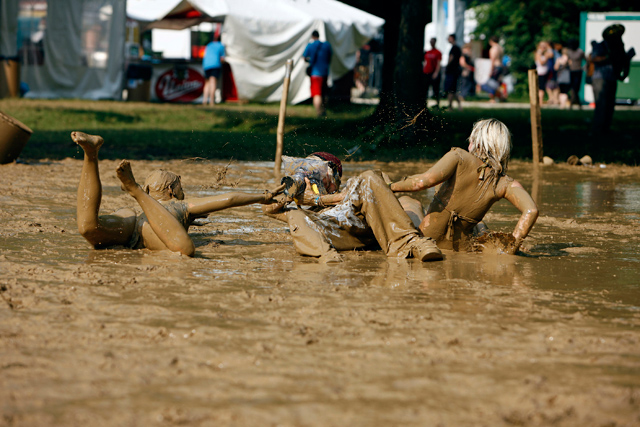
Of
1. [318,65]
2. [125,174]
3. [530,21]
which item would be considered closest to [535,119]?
[318,65]

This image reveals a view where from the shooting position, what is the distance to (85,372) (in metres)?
3.44

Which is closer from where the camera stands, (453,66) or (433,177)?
(433,177)

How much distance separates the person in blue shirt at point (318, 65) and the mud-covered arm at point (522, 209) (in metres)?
14.8

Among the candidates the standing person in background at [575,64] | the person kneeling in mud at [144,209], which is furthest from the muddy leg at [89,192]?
the standing person in background at [575,64]

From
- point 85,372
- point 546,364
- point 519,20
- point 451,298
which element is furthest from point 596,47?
point 519,20

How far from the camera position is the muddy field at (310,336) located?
3.13 meters

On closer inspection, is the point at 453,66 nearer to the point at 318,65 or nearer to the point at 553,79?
the point at 318,65

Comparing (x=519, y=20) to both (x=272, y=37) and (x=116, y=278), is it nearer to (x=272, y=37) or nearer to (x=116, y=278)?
(x=272, y=37)

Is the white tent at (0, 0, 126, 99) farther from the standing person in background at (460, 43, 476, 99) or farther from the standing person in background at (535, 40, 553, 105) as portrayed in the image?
the standing person in background at (535, 40, 553, 105)

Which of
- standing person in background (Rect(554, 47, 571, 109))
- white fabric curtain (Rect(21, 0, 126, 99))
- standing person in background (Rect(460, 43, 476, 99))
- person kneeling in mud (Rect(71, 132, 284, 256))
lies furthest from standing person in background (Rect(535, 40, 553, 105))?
person kneeling in mud (Rect(71, 132, 284, 256))

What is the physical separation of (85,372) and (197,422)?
2.45ft

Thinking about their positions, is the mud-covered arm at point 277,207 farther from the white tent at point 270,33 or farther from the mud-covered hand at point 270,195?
the white tent at point 270,33

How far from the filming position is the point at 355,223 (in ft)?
21.0

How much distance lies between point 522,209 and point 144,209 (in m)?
3.01
